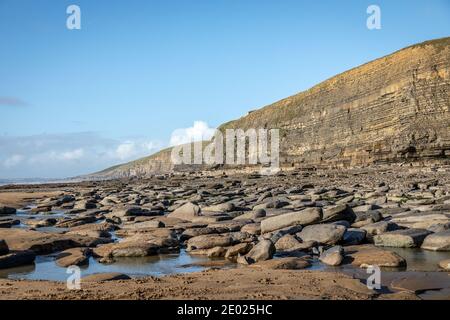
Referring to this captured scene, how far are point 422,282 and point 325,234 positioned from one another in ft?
12.1

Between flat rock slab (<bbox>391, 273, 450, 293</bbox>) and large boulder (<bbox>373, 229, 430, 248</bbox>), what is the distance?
2637mm

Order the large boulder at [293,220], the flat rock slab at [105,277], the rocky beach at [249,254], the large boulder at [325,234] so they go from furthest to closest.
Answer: the large boulder at [293,220], the large boulder at [325,234], the flat rock slab at [105,277], the rocky beach at [249,254]

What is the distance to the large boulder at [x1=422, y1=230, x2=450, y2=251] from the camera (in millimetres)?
9922

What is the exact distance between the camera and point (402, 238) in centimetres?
1065

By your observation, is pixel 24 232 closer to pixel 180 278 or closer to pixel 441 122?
pixel 180 278

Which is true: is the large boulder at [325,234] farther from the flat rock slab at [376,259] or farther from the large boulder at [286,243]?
the flat rock slab at [376,259]

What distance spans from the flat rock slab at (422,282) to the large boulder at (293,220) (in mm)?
4972

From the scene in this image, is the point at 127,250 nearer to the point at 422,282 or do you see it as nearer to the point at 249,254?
the point at 249,254

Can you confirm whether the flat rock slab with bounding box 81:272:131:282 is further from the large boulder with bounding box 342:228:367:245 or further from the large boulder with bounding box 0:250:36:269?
the large boulder with bounding box 342:228:367:245

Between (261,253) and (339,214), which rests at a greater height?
(339,214)

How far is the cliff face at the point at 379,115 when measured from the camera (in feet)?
144

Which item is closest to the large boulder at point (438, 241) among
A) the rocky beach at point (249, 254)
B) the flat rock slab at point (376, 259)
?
the rocky beach at point (249, 254)

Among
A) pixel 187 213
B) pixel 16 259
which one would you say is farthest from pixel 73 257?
pixel 187 213
